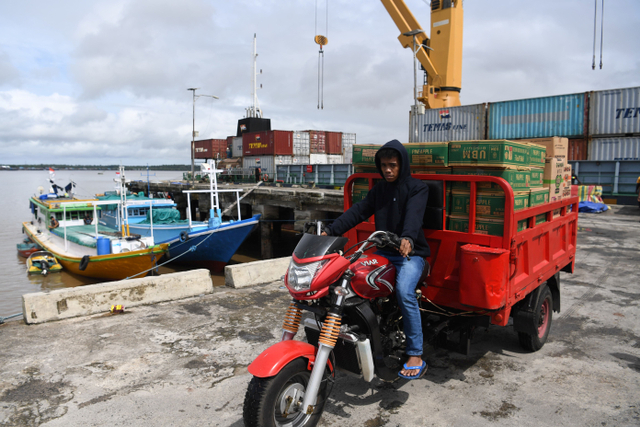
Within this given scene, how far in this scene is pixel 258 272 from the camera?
25.2ft

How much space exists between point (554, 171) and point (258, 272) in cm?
512

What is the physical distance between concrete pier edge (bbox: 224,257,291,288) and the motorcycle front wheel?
14.8 ft

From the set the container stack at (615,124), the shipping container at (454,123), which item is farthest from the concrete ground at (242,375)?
the shipping container at (454,123)

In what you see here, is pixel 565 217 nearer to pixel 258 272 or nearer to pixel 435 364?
pixel 435 364

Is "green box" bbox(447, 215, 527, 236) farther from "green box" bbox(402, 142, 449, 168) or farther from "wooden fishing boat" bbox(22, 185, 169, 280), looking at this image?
"wooden fishing boat" bbox(22, 185, 169, 280)

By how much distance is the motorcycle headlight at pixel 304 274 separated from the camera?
112 inches

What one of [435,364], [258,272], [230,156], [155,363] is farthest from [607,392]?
[230,156]

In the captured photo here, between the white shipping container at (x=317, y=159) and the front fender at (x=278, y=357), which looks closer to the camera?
the front fender at (x=278, y=357)

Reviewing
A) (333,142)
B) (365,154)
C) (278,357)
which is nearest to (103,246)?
(365,154)

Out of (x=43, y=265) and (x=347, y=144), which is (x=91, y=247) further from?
(x=347, y=144)

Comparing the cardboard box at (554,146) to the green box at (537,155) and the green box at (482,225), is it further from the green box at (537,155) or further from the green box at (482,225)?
the green box at (482,225)

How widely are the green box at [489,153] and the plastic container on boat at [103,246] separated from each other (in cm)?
1353

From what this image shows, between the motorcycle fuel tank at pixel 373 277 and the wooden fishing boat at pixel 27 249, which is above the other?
the motorcycle fuel tank at pixel 373 277

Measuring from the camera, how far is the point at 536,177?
443 cm
